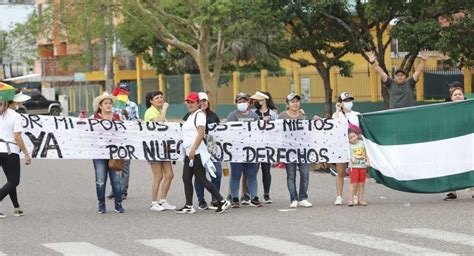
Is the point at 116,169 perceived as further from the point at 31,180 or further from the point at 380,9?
the point at 380,9

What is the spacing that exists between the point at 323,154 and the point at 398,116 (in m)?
1.25

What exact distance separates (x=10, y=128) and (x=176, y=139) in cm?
250

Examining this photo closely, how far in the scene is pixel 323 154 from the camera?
15.5 metres

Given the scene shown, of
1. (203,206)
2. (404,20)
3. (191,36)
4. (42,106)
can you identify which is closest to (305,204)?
(203,206)

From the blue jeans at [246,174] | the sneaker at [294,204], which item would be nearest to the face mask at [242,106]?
the blue jeans at [246,174]

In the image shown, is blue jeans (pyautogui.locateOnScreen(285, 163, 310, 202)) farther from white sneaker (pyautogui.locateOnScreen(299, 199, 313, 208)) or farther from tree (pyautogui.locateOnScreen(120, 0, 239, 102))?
tree (pyautogui.locateOnScreen(120, 0, 239, 102))

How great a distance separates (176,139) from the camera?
1527 centimetres

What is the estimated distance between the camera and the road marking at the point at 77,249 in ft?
34.9

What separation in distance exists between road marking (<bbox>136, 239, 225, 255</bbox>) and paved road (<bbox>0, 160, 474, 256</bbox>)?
0.01m

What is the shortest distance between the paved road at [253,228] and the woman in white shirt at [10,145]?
21.1 inches

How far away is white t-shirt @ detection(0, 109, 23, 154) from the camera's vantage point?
14.0 metres

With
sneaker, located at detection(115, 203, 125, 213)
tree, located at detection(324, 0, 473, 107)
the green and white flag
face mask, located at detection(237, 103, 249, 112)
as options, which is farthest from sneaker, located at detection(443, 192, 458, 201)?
tree, located at detection(324, 0, 473, 107)

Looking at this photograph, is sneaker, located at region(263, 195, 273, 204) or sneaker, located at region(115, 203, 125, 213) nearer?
sneaker, located at region(115, 203, 125, 213)

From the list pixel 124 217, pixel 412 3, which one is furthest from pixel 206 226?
pixel 412 3
